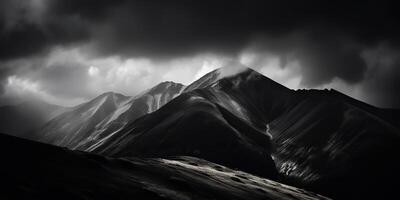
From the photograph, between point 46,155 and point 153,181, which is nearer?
point 46,155

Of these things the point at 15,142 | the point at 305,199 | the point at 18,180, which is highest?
the point at 15,142

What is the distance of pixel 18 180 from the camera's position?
35.0m

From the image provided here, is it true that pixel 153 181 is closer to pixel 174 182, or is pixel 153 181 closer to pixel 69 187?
pixel 174 182

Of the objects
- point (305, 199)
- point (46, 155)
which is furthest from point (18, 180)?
point (305, 199)

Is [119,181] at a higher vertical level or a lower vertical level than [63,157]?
lower

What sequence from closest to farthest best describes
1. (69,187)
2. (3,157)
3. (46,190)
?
(46,190), (69,187), (3,157)

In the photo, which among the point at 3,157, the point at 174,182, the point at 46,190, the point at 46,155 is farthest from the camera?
the point at 174,182

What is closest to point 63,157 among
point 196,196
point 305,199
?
point 196,196

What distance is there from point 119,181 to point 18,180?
35.7 feet

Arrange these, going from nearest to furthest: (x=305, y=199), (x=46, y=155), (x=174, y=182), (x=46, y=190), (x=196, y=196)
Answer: (x=46, y=190)
(x=46, y=155)
(x=196, y=196)
(x=174, y=182)
(x=305, y=199)

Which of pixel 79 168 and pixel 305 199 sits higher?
pixel 79 168

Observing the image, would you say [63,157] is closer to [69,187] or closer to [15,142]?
[15,142]

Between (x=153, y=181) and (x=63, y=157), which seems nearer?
(x=63, y=157)

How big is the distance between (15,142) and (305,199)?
5881cm
